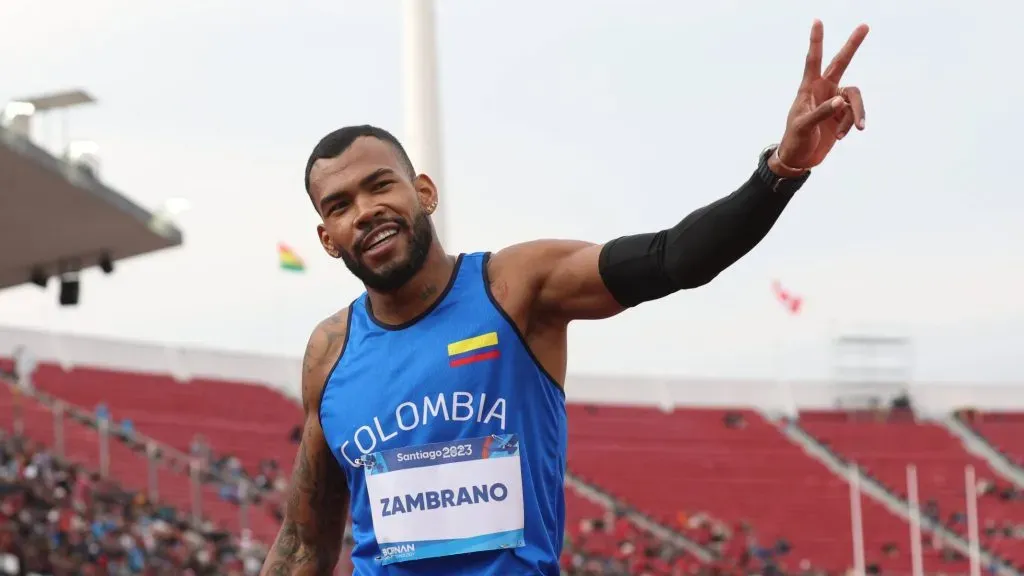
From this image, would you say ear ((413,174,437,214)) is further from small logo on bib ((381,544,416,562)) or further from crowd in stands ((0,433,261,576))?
crowd in stands ((0,433,261,576))

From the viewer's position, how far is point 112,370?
30125 millimetres

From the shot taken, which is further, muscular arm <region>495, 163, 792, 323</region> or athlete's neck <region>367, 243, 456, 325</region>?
athlete's neck <region>367, 243, 456, 325</region>

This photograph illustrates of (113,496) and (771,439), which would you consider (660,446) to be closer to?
(771,439)

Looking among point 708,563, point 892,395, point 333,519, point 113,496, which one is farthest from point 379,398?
point 892,395

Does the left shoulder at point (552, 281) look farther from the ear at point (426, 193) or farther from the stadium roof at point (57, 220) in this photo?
the stadium roof at point (57, 220)

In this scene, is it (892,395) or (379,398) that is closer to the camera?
(379,398)

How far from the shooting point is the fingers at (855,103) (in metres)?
2.76

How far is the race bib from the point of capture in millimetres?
3158

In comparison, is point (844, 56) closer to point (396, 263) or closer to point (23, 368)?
point (396, 263)

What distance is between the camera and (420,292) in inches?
131

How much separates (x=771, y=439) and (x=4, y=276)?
20.8 metres

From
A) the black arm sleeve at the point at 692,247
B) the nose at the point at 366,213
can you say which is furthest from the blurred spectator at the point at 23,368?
the black arm sleeve at the point at 692,247

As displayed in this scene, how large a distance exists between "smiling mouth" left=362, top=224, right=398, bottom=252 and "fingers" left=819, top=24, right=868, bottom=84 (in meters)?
0.98

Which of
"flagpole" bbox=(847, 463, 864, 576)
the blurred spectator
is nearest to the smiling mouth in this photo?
"flagpole" bbox=(847, 463, 864, 576)
